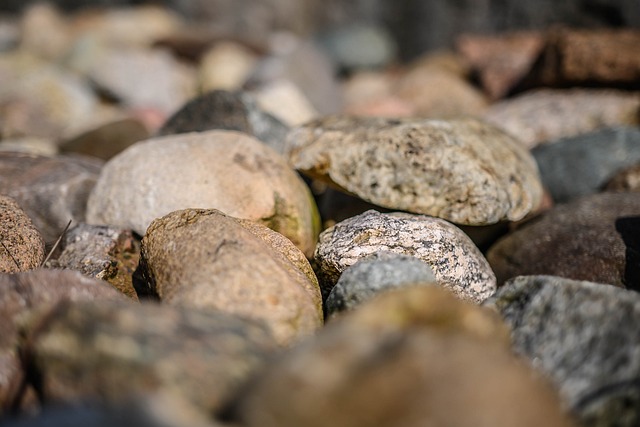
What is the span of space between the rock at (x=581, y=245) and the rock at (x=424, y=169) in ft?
0.82

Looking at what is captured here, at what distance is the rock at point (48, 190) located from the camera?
4.29 metres

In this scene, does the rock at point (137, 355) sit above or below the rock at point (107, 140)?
above

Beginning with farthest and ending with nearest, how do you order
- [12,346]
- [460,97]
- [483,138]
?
[460,97]
[483,138]
[12,346]

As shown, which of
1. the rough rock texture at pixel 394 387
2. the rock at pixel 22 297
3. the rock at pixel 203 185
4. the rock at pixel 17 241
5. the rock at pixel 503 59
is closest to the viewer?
the rough rock texture at pixel 394 387

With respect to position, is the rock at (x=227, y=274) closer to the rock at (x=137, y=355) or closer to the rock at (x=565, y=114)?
the rock at (x=137, y=355)

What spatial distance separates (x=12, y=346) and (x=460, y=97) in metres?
7.04

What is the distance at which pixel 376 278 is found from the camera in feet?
9.41

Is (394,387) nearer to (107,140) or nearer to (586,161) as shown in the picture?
(586,161)

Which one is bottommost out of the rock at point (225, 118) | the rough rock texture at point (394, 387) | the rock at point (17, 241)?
the rock at point (17, 241)

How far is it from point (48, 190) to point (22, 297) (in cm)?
187

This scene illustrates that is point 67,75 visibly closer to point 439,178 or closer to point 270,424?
point 439,178

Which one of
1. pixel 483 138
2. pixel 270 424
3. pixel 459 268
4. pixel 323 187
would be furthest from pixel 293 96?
pixel 270 424

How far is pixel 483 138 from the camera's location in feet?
14.3

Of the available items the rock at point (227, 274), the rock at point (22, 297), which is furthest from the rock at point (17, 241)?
the rock at point (227, 274)
